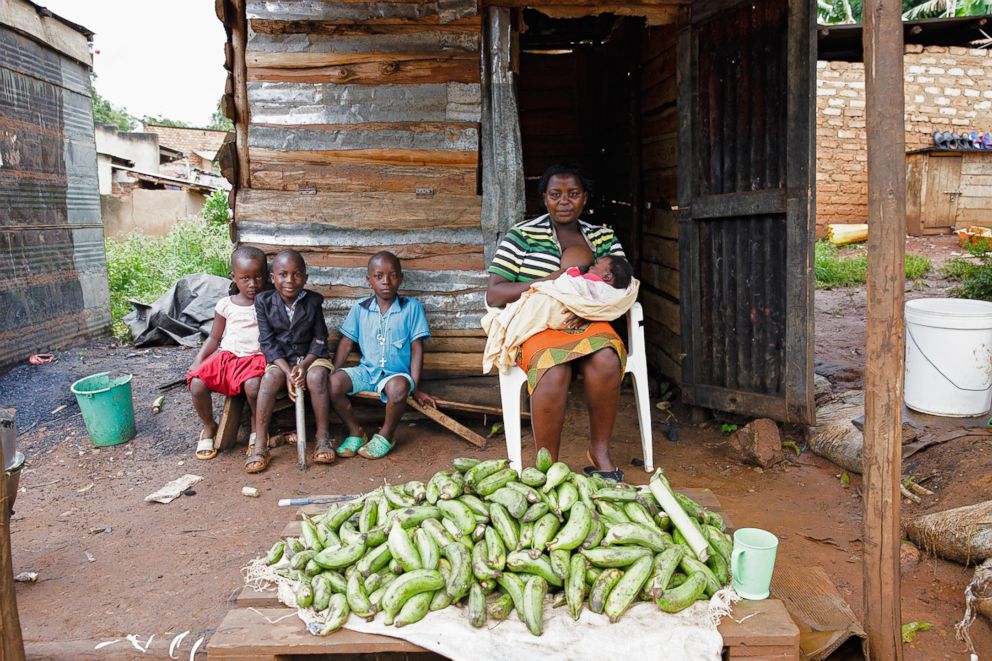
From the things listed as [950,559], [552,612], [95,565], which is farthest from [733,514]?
[95,565]

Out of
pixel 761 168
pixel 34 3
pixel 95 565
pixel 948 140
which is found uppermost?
pixel 34 3

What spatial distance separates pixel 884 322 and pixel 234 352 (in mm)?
3817

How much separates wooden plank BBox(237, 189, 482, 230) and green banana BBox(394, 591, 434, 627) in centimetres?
312

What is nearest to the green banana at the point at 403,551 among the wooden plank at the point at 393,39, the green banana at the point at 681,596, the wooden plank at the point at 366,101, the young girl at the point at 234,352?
the green banana at the point at 681,596

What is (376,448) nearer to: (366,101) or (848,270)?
(366,101)

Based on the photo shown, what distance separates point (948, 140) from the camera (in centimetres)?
1241

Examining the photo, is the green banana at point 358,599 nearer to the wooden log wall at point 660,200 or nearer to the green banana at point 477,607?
the green banana at point 477,607

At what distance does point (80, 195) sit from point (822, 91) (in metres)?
11.6

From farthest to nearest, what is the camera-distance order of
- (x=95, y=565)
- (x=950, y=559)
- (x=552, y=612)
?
(x=95, y=565) → (x=950, y=559) → (x=552, y=612)

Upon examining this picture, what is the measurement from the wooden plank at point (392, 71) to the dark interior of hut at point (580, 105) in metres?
2.38

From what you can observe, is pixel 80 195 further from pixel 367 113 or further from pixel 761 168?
pixel 761 168

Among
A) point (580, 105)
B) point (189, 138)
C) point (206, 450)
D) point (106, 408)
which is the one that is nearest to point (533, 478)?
point (206, 450)

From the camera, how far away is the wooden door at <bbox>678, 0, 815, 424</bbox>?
397cm

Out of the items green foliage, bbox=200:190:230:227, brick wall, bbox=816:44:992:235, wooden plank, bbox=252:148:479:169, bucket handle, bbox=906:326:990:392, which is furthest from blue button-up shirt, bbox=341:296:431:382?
green foliage, bbox=200:190:230:227
